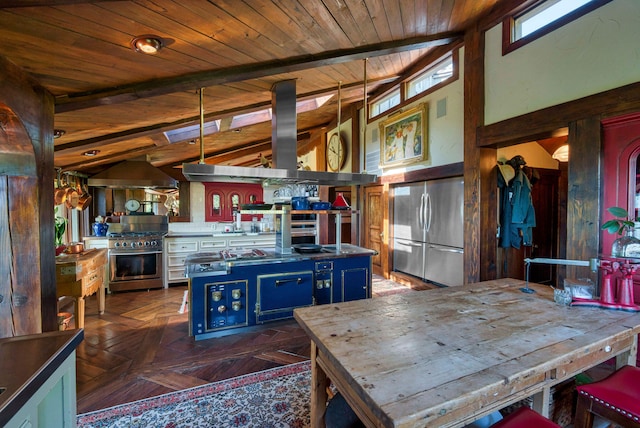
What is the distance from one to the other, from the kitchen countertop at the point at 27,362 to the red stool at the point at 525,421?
163 centimetres

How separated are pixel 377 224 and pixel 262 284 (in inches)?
131

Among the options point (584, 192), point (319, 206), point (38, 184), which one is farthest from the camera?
point (319, 206)

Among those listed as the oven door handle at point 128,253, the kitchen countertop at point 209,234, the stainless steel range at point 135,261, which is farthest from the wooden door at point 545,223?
the oven door handle at point 128,253

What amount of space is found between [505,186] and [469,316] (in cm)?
A: 301

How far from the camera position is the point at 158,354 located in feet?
9.00

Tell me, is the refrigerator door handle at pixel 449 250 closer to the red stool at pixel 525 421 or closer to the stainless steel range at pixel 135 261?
the red stool at pixel 525 421

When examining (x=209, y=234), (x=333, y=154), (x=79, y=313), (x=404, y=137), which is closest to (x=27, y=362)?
(x=79, y=313)

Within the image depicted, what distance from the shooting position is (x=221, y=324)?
3.11m

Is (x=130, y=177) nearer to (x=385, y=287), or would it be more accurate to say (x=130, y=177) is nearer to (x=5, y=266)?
(x=5, y=266)

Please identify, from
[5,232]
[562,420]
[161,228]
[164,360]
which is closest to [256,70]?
[5,232]

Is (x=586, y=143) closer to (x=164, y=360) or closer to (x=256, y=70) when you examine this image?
(x=256, y=70)

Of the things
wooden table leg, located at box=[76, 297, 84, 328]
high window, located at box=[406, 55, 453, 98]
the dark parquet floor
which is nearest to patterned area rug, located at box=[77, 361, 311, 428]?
the dark parquet floor

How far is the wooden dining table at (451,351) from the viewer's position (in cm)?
92

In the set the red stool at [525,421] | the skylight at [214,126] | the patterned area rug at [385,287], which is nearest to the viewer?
the red stool at [525,421]
